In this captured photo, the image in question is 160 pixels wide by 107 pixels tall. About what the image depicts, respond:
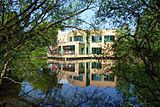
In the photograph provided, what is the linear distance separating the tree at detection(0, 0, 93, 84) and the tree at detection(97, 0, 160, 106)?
2.49 m

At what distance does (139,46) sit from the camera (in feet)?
35.2

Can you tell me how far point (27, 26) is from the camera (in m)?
12.6

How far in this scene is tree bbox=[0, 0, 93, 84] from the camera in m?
10.3

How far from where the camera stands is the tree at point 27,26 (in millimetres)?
10337

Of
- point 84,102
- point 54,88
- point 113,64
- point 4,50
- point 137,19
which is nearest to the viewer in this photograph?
point 137,19

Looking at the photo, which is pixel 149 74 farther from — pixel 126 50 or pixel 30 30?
pixel 30 30

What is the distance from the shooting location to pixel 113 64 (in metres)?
11.8

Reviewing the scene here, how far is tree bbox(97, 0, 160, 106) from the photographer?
10.3 m

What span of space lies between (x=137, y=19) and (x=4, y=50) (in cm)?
448

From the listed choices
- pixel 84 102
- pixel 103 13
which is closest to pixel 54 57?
pixel 84 102

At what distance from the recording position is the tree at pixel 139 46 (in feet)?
33.7

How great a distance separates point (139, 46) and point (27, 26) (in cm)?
440

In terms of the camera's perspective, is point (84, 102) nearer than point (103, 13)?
No

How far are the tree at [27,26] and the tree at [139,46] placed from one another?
2.49m
